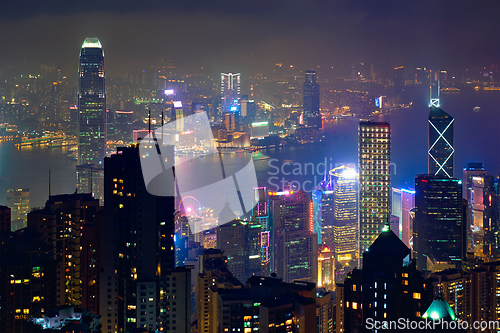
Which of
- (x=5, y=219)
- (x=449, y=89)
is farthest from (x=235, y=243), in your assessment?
(x=449, y=89)

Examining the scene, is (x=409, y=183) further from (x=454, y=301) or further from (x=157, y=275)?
(x=157, y=275)

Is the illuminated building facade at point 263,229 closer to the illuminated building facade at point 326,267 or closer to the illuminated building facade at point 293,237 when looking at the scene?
the illuminated building facade at point 293,237

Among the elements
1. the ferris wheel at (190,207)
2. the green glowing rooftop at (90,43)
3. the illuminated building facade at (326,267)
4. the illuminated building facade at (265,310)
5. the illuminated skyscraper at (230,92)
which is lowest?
the illuminated building facade at (326,267)

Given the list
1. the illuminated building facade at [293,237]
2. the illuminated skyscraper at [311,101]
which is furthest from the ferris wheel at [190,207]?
the illuminated skyscraper at [311,101]

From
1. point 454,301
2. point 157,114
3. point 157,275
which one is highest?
point 157,114

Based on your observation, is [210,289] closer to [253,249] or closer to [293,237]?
[253,249]

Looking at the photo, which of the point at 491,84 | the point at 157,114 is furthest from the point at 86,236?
the point at 157,114

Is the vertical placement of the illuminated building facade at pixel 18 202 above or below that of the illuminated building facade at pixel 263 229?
above
